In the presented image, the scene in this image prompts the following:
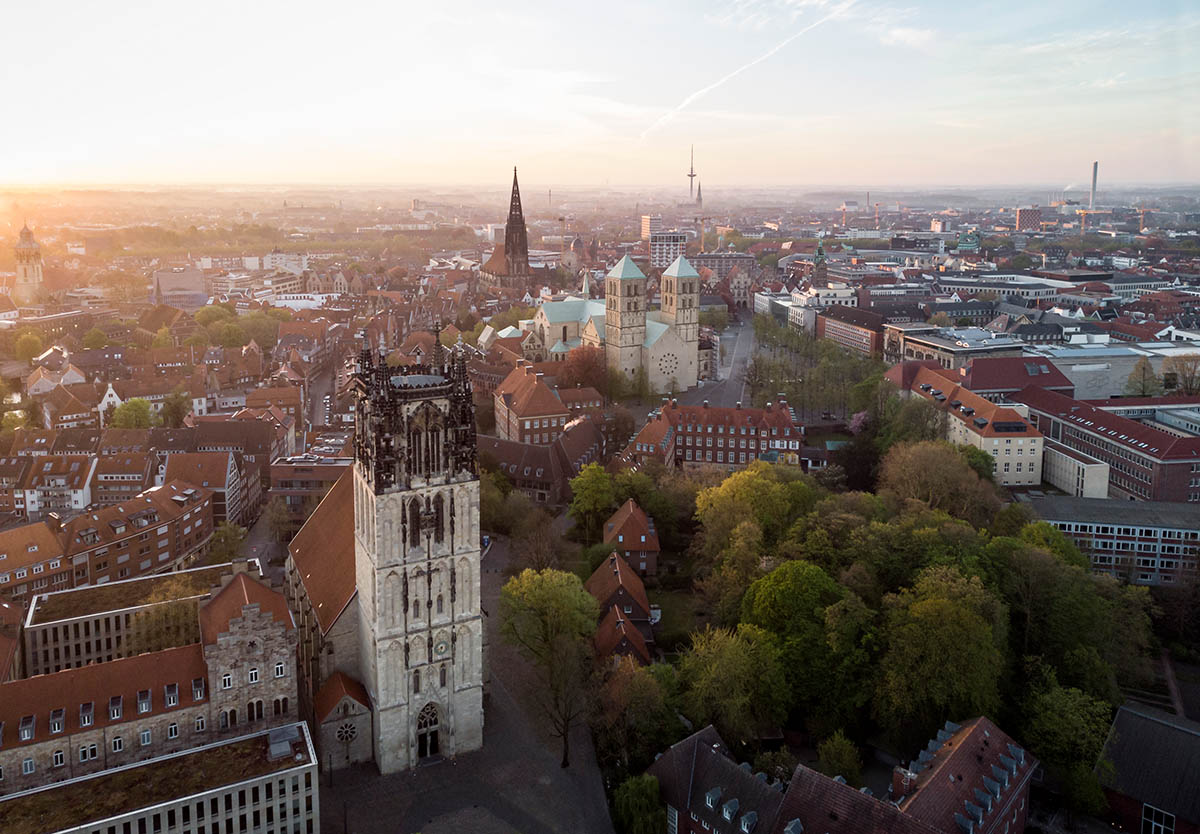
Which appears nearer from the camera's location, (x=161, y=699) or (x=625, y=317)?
(x=161, y=699)

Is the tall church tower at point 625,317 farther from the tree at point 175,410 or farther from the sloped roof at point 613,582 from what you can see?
the sloped roof at point 613,582

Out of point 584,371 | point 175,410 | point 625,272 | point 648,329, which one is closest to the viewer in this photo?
point 175,410

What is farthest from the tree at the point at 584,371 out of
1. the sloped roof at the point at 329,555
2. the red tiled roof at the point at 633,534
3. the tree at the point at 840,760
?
the tree at the point at 840,760

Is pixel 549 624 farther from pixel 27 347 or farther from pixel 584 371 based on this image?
pixel 27 347

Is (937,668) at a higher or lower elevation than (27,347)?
lower

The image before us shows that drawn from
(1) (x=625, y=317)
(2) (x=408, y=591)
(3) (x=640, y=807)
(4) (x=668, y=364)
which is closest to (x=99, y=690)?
(2) (x=408, y=591)

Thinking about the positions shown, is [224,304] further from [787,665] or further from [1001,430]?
[787,665]
